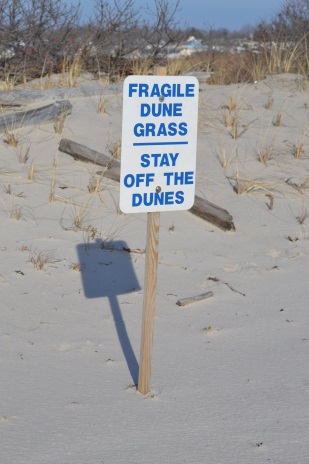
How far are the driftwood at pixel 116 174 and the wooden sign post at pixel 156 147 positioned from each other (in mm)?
3016

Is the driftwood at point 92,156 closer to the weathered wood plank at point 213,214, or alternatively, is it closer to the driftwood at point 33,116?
the driftwood at point 33,116

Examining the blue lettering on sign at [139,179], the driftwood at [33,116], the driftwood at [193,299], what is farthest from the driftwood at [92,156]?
the blue lettering on sign at [139,179]

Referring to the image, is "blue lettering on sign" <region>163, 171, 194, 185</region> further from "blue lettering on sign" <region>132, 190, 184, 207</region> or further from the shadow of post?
the shadow of post

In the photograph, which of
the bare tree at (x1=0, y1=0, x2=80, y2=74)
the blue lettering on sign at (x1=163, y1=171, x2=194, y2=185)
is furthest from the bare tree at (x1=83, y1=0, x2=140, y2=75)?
the blue lettering on sign at (x1=163, y1=171, x2=194, y2=185)

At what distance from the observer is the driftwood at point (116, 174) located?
22.5 ft

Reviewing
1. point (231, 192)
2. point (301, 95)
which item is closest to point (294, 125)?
point (301, 95)

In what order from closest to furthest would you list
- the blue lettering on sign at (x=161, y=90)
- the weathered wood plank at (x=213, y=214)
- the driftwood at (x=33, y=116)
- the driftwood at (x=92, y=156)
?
the blue lettering on sign at (x=161, y=90) < the weathered wood plank at (x=213, y=214) < the driftwood at (x=92, y=156) < the driftwood at (x=33, y=116)

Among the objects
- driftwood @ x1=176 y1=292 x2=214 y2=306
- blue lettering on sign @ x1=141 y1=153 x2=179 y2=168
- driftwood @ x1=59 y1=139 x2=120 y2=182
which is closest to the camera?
blue lettering on sign @ x1=141 y1=153 x2=179 y2=168

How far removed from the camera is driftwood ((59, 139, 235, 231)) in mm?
6867

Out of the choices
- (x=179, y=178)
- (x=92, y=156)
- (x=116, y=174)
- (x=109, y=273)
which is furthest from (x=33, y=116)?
(x=179, y=178)

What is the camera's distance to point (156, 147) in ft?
12.2

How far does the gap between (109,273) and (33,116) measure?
2918 millimetres

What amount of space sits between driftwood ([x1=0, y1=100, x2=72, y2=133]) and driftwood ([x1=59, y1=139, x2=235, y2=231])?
1.91 feet

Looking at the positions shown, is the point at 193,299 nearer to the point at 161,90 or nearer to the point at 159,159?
the point at 159,159
